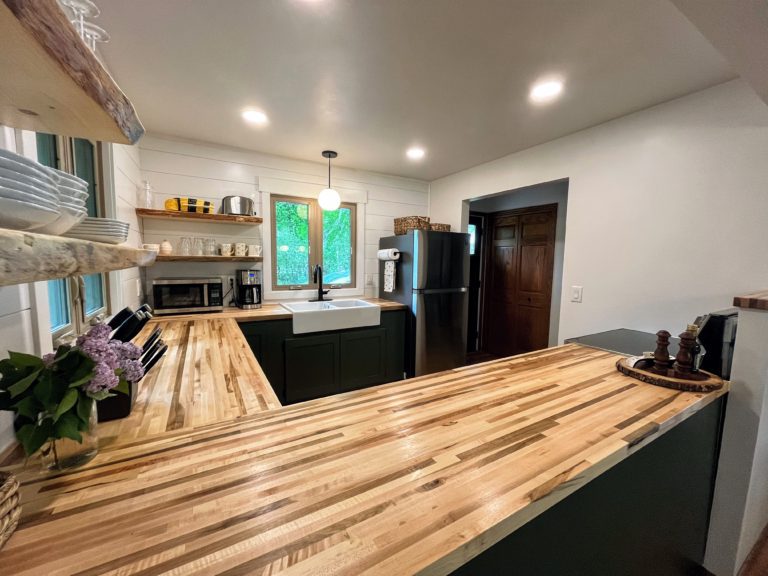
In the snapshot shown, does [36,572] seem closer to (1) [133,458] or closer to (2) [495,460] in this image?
(1) [133,458]

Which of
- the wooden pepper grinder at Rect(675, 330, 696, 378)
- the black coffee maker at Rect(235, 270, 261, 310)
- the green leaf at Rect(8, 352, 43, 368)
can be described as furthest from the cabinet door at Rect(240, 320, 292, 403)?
the wooden pepper grinder at Rect(675, 330, 696, 378)

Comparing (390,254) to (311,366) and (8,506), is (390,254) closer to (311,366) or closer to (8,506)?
(311,366)

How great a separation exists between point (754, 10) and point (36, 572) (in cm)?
190

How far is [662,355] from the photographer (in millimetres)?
1247

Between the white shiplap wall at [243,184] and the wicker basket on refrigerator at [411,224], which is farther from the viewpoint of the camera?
the wicker basket on refrigerator at [411,224]

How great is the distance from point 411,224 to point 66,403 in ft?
10.2

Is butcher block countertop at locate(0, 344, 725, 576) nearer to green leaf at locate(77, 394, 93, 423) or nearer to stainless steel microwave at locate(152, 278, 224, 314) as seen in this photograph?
green leaf at locate(77, 394, 93, 423)

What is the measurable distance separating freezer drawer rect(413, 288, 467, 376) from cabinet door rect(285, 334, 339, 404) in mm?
842

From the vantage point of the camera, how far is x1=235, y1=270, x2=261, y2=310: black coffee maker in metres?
2.70

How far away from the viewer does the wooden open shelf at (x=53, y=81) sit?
36 centimetres

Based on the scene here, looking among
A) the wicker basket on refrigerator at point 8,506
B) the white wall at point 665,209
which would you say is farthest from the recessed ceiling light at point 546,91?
the wicker basket on refrigerator at point 8,506

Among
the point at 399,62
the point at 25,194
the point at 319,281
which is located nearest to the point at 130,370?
the point at 25,194

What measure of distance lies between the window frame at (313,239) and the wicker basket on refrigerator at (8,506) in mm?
2679

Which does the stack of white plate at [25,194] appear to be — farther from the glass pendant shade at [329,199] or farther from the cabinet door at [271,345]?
the glass pendant shade at [329,199]
